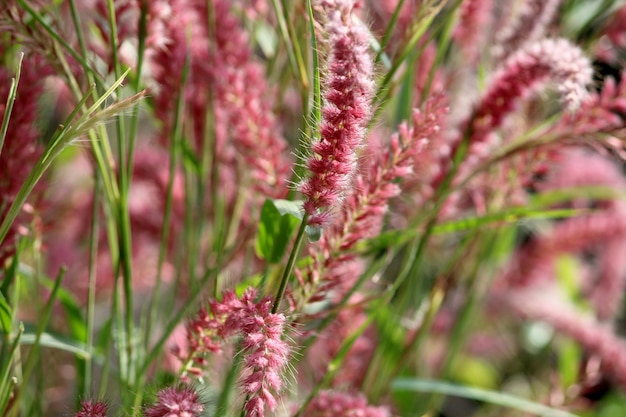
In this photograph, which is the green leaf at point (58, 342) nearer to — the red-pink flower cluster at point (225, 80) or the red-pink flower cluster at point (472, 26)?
the red-pink flower cluster at point (225, 80)

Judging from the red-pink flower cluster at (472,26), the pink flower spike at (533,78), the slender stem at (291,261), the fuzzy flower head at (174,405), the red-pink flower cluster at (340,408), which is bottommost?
the red-pink flower cluster at (340,408)

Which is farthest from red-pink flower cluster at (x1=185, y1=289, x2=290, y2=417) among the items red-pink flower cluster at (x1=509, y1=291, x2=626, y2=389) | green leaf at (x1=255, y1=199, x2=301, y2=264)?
red-pink flower cluster at (x1=509, y1=291, x2=626, y2=389)

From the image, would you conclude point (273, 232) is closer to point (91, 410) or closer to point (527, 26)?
point (91, 410)

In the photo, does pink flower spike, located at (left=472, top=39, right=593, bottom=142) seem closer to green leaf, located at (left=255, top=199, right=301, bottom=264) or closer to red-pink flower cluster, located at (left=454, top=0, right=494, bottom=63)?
red-pink flower cluster, located at (left=454, top=0, right=494, bottom=63)

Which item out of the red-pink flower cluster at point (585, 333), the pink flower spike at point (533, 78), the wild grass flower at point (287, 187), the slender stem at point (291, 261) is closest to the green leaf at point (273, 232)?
the wild grass flower at point (287, 187)

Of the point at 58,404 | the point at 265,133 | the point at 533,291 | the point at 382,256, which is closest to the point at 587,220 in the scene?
the point at 533,291

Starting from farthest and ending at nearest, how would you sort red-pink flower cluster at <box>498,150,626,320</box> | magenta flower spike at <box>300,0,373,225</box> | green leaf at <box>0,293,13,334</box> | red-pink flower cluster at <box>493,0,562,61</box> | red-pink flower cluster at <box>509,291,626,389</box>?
red-pink flower cluster at <box>498,150,626,320</box>, red-pink flower cluster at <box>509,291,626,389</box>, red-pink flower cluster at <box>493,0,562,61</box>, green leaf at <box>0,293,13,334</box>, magenta flower spike at <box>300,0,373,225</box>

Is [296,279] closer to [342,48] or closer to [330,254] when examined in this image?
[330,254]
